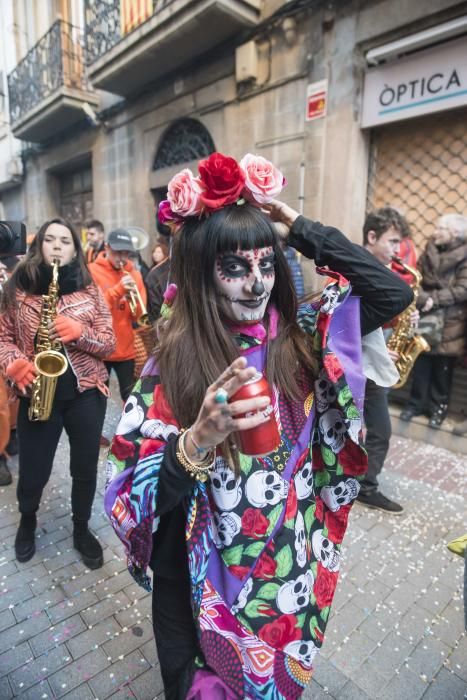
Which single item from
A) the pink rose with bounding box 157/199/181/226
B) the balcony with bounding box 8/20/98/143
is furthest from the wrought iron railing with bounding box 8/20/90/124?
the pink rose with bounding box 157/199/181/226

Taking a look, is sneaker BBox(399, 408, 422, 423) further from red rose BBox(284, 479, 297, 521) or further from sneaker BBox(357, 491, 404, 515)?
red rose BBox(284, 479, 297, 521)

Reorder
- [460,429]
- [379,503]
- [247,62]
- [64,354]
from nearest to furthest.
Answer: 1. [64,354]
2. [379,503]
3. [460,429]
4. [247,62]

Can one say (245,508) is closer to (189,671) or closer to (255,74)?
(189,671)

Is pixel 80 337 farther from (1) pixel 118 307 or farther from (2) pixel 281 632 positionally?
(2) pixel 281 632

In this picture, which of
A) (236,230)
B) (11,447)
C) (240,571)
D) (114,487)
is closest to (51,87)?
(11,447)

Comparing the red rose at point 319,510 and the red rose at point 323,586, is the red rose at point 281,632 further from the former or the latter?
the red rose at point 319,510

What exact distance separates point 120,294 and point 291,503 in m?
3.11

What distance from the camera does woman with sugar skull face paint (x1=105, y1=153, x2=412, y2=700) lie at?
1200mm

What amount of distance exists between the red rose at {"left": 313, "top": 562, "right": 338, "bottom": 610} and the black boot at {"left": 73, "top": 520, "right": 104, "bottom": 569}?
5.91 feet

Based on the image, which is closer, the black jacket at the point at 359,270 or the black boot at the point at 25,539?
the black jacket at the point at 359,270

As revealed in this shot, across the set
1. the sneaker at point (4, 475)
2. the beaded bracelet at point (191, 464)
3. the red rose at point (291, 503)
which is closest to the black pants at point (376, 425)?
the red rose at point (291, 503)

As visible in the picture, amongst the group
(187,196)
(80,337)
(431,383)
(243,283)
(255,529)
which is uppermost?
(187,196)

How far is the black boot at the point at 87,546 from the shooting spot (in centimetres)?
277

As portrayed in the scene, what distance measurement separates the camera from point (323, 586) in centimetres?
143
